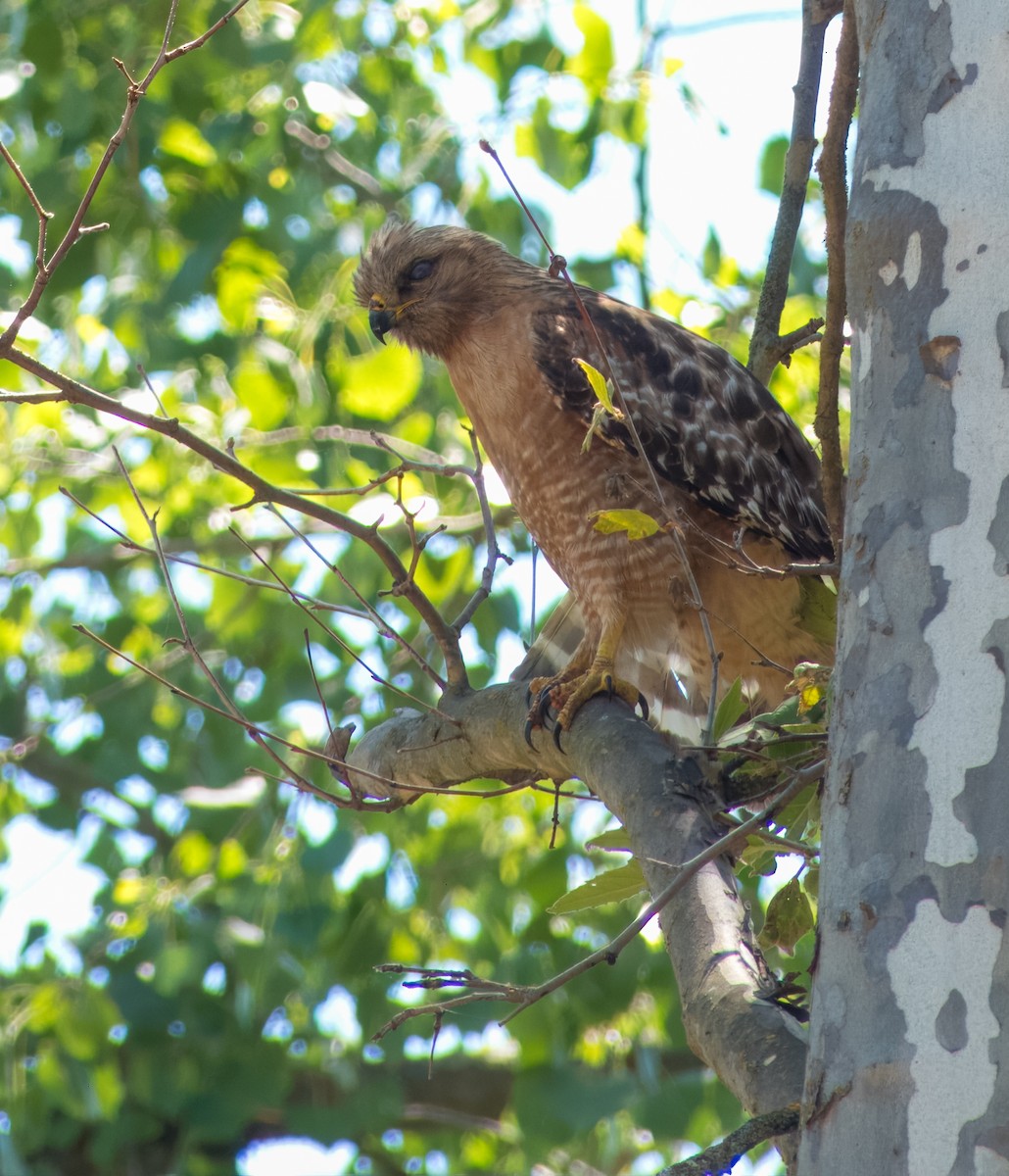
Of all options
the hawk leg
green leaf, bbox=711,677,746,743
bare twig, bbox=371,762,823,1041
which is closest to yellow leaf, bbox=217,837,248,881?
the hawk leg

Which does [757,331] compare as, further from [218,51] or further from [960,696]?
[218,51]

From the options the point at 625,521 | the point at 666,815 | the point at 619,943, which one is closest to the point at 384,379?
the point at 625,521

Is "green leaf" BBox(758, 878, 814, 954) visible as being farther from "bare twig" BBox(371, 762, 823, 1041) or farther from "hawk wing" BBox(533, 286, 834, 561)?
"hawk wing" BBox(533, 286, 834, 561)

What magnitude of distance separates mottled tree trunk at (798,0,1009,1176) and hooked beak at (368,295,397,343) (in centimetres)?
286

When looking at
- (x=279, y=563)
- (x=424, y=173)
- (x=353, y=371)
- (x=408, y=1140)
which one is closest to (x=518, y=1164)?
Answer: (x=408, y=1140)

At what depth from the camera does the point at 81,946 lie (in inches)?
242

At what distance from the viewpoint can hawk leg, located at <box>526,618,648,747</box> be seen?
9.61ft

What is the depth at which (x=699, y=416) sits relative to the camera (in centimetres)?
385

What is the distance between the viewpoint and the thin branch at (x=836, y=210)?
207 cm

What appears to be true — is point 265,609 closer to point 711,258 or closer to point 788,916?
point 711,258

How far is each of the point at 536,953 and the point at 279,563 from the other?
196 centimetres

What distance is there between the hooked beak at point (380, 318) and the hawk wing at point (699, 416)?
1.94ft

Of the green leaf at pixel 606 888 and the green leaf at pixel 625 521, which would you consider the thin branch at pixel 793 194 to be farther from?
the green leaf at pixel 606 888

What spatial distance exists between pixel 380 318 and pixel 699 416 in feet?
3.87
